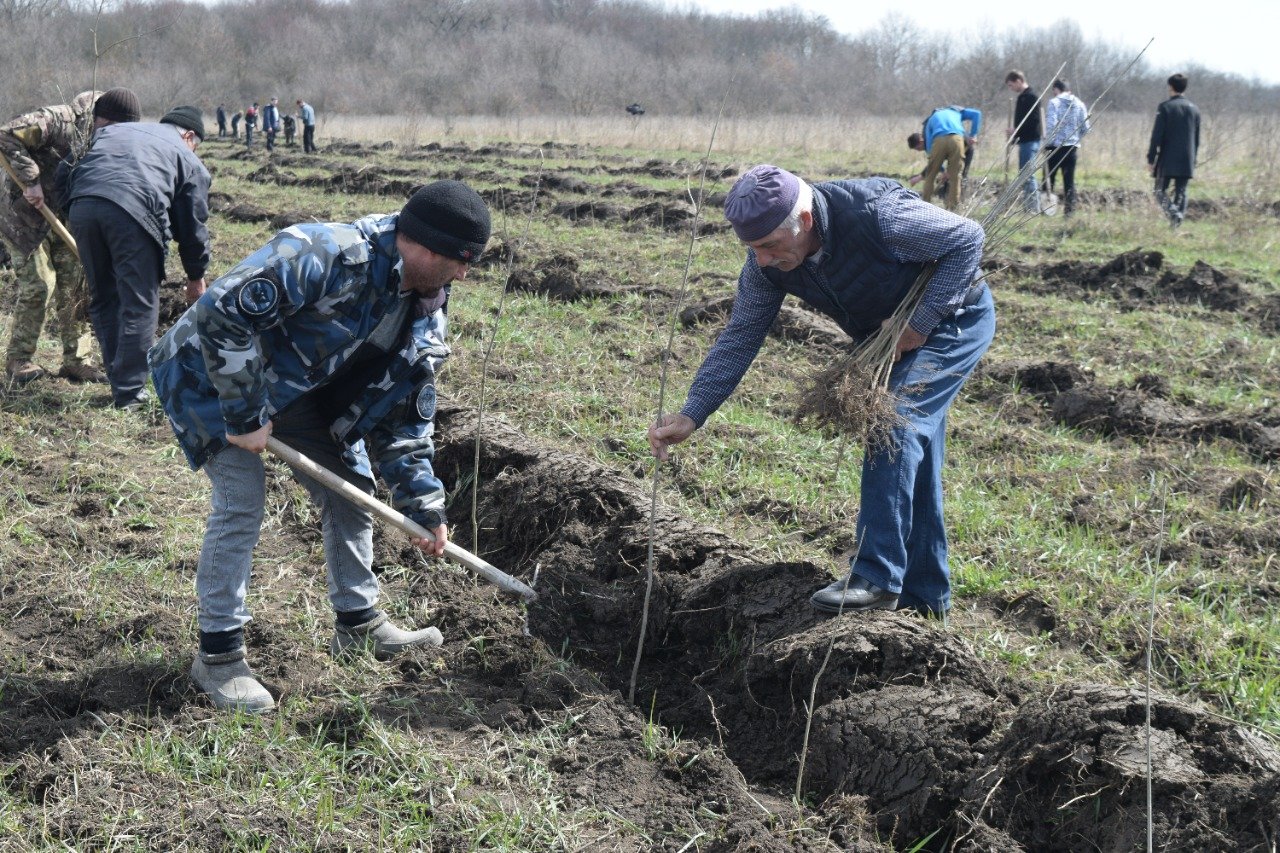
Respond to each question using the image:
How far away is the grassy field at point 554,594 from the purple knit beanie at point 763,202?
0.27 m

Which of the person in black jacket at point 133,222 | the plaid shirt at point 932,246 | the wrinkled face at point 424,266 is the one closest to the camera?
the wrinkled face at point 424,266

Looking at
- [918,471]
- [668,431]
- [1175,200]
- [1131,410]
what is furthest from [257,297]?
[1175,200]

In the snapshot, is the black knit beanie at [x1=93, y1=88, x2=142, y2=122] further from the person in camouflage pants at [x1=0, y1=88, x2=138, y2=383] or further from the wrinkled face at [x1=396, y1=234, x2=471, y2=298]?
the wrinkled face at [x1=396, y1=234, x2=471, y2=298]

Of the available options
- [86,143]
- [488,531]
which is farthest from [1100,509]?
[86,143]

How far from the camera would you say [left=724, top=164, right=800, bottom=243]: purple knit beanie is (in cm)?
312

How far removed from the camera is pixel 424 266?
3.04 meters

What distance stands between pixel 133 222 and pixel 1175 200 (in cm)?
1199

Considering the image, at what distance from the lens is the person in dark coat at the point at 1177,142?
12492mm

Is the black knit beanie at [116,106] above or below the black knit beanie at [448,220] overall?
above

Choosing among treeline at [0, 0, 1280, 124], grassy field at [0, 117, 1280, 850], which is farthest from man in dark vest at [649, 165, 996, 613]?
treeline at [0, 0, 1280, 124]

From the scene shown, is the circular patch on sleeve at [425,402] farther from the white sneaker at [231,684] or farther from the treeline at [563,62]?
the treeline at [563,62]

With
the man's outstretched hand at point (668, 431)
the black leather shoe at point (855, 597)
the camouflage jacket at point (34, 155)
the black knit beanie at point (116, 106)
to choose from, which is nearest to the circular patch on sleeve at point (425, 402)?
the man's outstretched hand at point (668, 431)

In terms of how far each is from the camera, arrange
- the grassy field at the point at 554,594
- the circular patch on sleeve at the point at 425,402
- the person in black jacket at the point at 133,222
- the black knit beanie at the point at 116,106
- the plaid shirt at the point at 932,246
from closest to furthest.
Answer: the grassy field at the point at 554,594 < the plaid shirt at the point at 932,246 < the circular patch on sleeve at the point at 425,402 < the person in black jacket at the point at 133,222 < the black knit beanie at the point at 116,106

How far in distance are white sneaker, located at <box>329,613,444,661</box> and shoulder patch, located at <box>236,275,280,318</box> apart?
127cm
